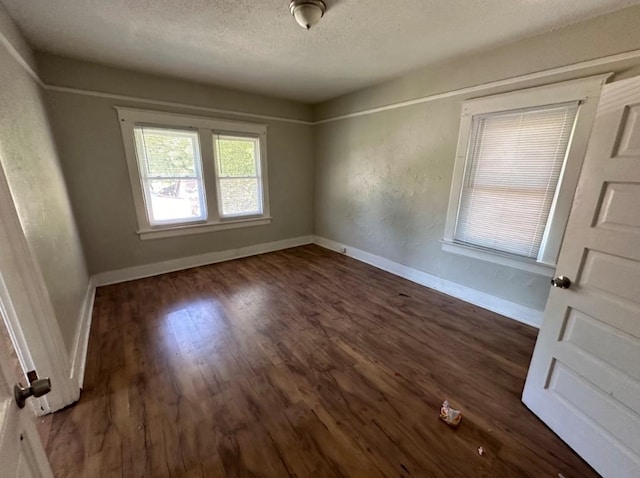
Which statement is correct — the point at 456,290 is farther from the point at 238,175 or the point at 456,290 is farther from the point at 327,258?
the point at 238,175

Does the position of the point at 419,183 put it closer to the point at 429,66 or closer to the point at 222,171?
the point at 429,66

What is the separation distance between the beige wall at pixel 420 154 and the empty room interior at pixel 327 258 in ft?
0.08

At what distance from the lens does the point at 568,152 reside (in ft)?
6.94

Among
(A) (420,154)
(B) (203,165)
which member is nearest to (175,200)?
(B) (203,165)

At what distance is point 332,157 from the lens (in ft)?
14.7

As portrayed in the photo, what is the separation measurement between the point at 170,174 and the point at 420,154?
327 centimetres

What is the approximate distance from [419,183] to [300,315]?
7.05 ft

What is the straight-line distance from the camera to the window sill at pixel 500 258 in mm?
2383

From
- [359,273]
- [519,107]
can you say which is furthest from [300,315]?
[519,107]

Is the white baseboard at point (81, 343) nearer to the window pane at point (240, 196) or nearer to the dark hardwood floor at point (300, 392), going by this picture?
the dark hardwood floor at point (300, 392)

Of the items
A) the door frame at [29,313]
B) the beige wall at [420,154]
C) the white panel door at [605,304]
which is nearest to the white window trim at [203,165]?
the beige wall at [420,154]

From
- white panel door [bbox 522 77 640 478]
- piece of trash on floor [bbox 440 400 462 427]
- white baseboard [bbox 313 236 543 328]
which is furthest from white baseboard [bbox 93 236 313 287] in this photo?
white panel door [bbox 522 77 640 478]

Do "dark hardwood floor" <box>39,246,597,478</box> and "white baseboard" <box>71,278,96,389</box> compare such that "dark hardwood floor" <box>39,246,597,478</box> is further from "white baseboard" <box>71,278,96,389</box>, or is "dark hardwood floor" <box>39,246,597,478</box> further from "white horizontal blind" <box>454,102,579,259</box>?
"white horizontal blind" <box>454,102,579,259</box>

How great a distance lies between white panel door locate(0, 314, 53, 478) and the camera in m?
0.55
